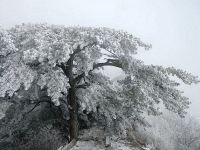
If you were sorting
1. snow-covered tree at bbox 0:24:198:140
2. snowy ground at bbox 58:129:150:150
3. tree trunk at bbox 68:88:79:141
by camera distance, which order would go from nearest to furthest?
snow-covered tree at bbox 0:24:198:140 → snowy ground at bbox 58:129:150:150 → tree trunk at bbox 68:88:79:141

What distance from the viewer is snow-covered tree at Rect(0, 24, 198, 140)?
47.7ft

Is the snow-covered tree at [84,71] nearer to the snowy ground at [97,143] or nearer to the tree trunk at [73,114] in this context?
the tree trunk at [73,114]

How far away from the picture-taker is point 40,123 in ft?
62.4

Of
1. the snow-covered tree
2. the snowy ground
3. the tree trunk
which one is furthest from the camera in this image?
the tree trunk

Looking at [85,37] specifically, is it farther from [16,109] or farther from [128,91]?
[16,109]

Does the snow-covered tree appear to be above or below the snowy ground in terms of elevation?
above

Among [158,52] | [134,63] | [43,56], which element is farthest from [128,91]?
[158,52]

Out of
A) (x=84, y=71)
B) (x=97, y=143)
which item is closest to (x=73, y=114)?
(x=97, y=143)

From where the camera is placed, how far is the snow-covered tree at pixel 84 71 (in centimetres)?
1453

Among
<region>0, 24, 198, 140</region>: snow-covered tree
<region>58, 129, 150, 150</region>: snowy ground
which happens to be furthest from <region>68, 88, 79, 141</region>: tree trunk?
<region>58, 129, 150, 150</region>: snowy ground

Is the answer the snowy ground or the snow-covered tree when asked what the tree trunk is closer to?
the snow-covered tree

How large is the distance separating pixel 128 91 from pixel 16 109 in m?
5.20

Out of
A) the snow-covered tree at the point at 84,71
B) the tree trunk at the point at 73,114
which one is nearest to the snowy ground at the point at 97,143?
the tree trunk at the point at 73,114

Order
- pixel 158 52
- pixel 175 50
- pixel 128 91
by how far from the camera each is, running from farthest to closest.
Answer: pixel 175 50
pixel 158 52
pixel 128 91
